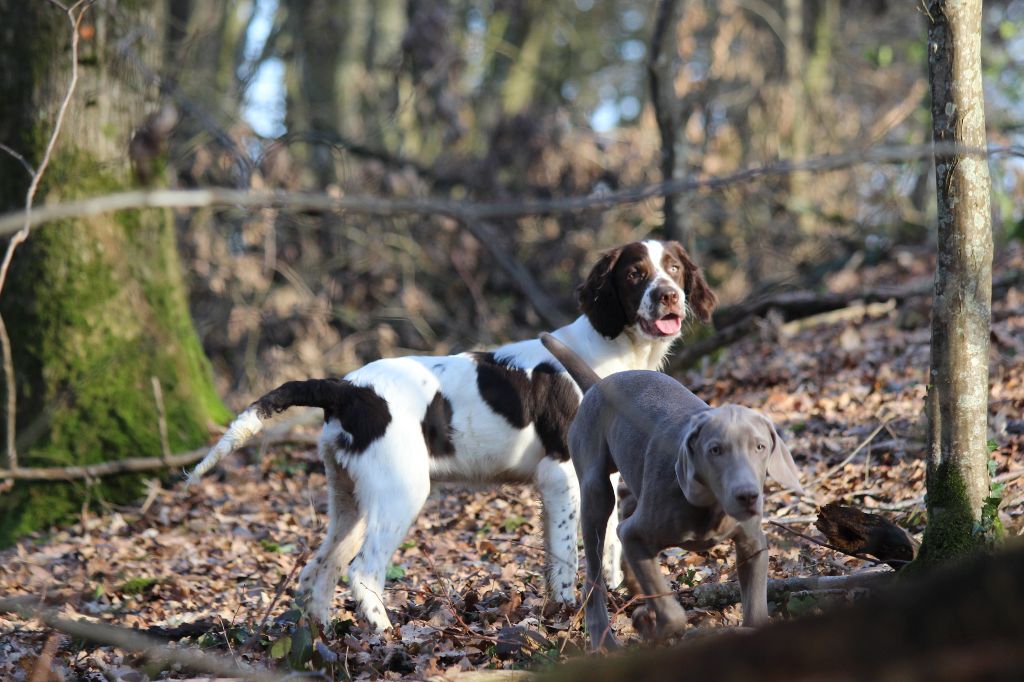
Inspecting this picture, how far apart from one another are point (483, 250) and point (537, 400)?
755cm

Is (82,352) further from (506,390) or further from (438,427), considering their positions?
(506,390)

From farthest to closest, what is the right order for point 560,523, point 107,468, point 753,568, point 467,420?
point 107,468 → point 467,420 → point 560,523 → point 753,568

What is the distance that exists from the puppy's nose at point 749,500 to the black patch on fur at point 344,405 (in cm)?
245

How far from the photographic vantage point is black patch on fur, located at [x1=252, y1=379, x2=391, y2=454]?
17.9ft

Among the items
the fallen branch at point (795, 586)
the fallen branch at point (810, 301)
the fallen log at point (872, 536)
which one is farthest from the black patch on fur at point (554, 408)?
the fallen branch at point (810, 301)

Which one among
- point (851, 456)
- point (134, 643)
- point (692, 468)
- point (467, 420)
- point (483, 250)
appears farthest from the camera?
point (483, 250)

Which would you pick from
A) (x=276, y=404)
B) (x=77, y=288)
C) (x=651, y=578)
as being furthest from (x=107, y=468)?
(x=651, y=578)

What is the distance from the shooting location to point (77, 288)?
7848 millimetres

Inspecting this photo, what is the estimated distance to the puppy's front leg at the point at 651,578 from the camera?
12.7 feet

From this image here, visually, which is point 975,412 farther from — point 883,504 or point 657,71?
point 657,71

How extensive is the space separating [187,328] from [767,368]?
15.9ft

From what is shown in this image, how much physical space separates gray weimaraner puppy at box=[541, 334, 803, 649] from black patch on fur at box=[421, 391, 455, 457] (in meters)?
1.02

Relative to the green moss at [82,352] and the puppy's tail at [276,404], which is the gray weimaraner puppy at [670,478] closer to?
the puppy's tail at [276,404]

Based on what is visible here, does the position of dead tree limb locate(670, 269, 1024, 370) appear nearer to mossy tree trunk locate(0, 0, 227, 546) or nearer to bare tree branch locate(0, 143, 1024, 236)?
mossy tree trunk locate(0, 0, 227, 546)
